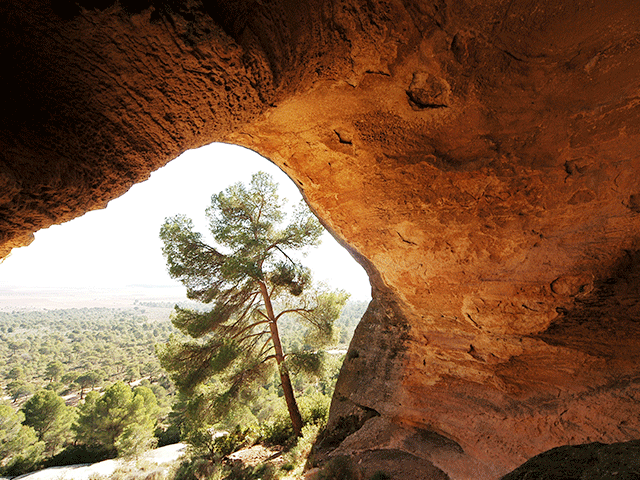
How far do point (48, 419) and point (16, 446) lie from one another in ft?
12.1

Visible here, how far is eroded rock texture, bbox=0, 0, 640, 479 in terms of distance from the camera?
6.03 feet

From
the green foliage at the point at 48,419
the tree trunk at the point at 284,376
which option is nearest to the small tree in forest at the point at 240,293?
the tree trunk at the point at 284,376

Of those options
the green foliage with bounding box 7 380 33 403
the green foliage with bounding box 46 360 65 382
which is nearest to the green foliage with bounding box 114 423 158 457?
the green foliage with bounding box 7 380 33 403

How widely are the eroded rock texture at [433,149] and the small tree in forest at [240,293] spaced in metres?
3.87

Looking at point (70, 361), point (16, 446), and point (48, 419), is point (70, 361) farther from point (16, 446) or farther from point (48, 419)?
point (16, 446)

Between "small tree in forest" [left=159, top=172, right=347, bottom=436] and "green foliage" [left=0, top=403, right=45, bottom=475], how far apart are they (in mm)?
18617

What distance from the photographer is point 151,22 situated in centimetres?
172

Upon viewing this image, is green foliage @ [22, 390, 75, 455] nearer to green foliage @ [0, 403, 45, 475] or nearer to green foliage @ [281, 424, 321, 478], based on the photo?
green foliage @ [0, 403, 45, 475]

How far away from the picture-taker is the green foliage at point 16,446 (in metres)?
17.1

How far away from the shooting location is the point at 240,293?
8.71 metres

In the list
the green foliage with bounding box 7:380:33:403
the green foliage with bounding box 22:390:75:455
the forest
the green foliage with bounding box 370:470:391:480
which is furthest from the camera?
the green foliage with bounding box 7:380:33:403

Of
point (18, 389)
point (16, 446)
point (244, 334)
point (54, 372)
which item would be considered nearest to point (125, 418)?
point (16, 446)

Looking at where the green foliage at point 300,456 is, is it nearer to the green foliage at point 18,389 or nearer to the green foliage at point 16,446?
the green foliage at point 16,446

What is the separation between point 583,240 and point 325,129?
3.34 meters
